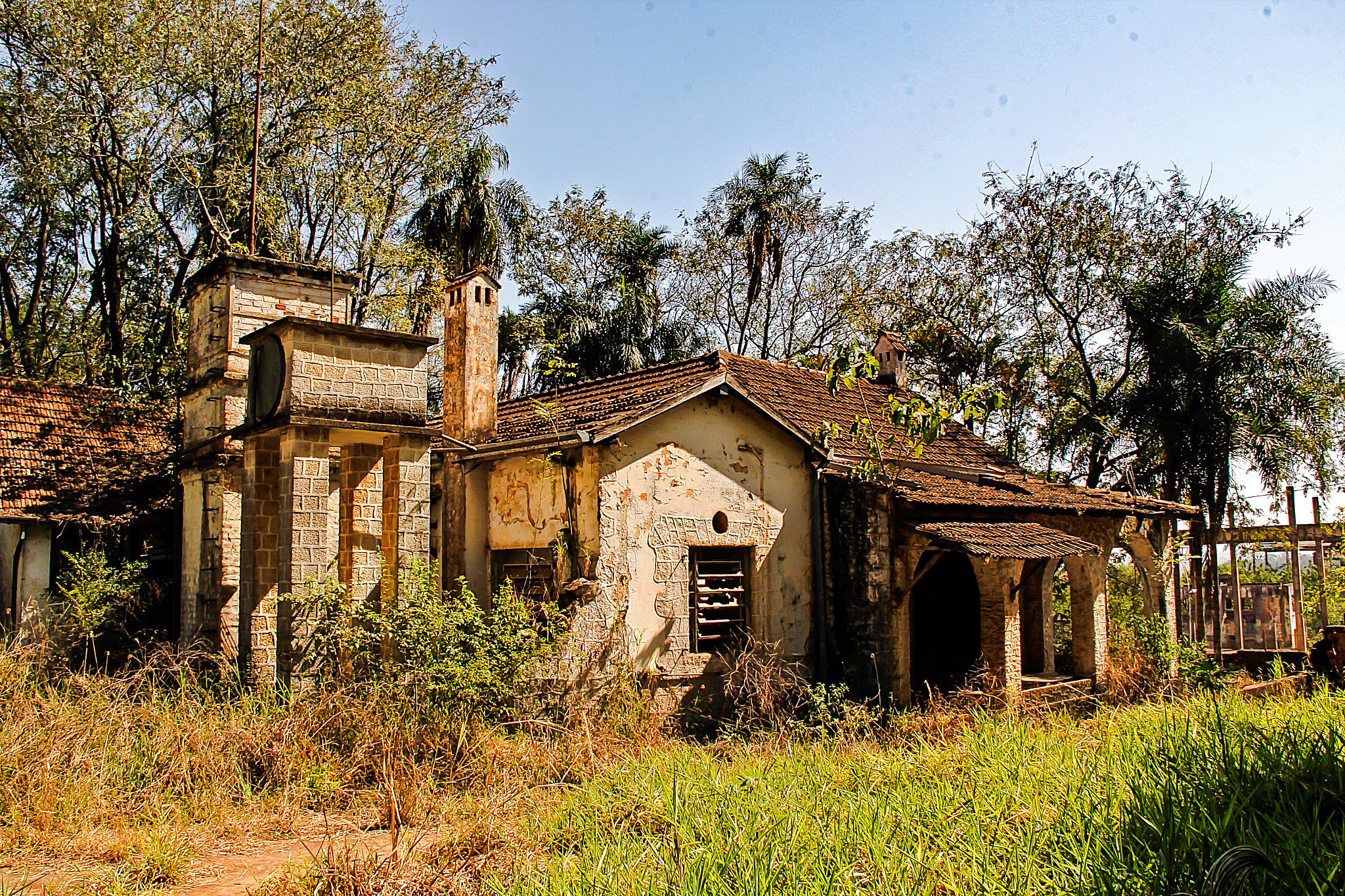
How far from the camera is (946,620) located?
15.6 metres

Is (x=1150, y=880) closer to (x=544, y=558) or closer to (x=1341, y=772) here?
(x=1341, y=772)

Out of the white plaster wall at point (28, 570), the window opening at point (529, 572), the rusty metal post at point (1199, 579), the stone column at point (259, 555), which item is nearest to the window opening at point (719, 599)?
the window opening at point (529, 572)

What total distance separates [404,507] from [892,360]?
9.85 metres

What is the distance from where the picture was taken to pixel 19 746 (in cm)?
739

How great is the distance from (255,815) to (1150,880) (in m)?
6.09

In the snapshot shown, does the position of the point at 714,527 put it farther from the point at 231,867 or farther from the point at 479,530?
the point at 231,867

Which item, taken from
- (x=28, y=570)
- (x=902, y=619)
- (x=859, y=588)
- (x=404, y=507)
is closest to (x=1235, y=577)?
(x=902, y=619)

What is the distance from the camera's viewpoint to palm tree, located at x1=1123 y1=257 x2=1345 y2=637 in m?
17.2

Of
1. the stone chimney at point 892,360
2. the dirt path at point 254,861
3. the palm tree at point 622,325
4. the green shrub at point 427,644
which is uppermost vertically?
the palm tree at point 622,325

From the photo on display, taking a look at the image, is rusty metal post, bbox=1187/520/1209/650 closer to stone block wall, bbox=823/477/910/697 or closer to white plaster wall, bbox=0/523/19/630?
stone block wall, bbox=823/477/910/697

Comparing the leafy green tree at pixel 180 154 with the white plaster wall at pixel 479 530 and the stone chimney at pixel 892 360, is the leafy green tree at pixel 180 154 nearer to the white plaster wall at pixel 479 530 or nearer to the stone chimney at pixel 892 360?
the white plaster wall at pixel 479 530

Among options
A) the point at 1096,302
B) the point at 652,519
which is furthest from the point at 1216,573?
the point at 652,519

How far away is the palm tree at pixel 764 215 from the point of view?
27875mm

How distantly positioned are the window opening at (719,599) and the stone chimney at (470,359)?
3330 mm
